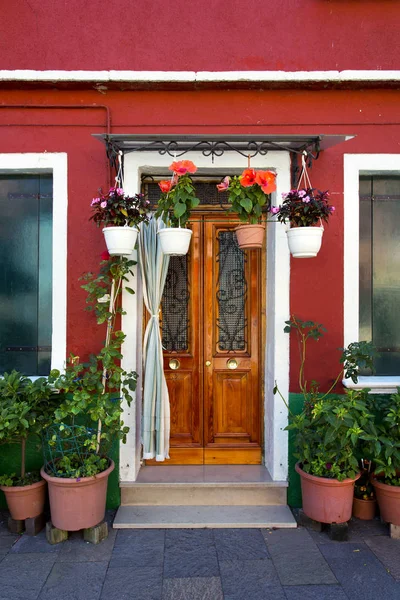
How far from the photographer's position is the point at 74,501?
3283 millimetres

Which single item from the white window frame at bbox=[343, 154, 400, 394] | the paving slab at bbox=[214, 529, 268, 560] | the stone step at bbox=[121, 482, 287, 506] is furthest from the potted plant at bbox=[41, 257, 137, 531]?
the white window frame at bbox=[343, 154, 400, 394]

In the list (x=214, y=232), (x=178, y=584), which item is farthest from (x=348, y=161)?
(x=178, y=584)

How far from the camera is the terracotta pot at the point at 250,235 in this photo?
3301 millimetres

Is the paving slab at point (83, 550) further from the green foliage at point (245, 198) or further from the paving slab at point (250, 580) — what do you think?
the green foliage at point (245, 198)

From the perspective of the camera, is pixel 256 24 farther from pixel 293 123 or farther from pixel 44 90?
pixel 44 90

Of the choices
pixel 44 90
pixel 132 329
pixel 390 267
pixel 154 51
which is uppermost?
pixel 154 51

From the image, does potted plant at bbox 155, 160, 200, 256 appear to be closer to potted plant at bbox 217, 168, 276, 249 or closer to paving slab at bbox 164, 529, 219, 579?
potted plant at bbox 217, 168, 276, 249

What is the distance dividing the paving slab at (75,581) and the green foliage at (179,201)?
242 centimetres

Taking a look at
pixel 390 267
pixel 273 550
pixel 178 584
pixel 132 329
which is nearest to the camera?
pixel 178 584

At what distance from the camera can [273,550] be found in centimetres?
324

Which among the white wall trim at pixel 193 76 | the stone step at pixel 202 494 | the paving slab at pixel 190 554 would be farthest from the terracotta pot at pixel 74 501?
the white wall trim at pixel 193 76

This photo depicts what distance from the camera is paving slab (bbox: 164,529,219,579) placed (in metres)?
3.01

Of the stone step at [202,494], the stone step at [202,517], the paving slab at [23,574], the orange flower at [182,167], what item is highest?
the orange flower at [182,167]

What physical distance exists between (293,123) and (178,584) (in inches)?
140
